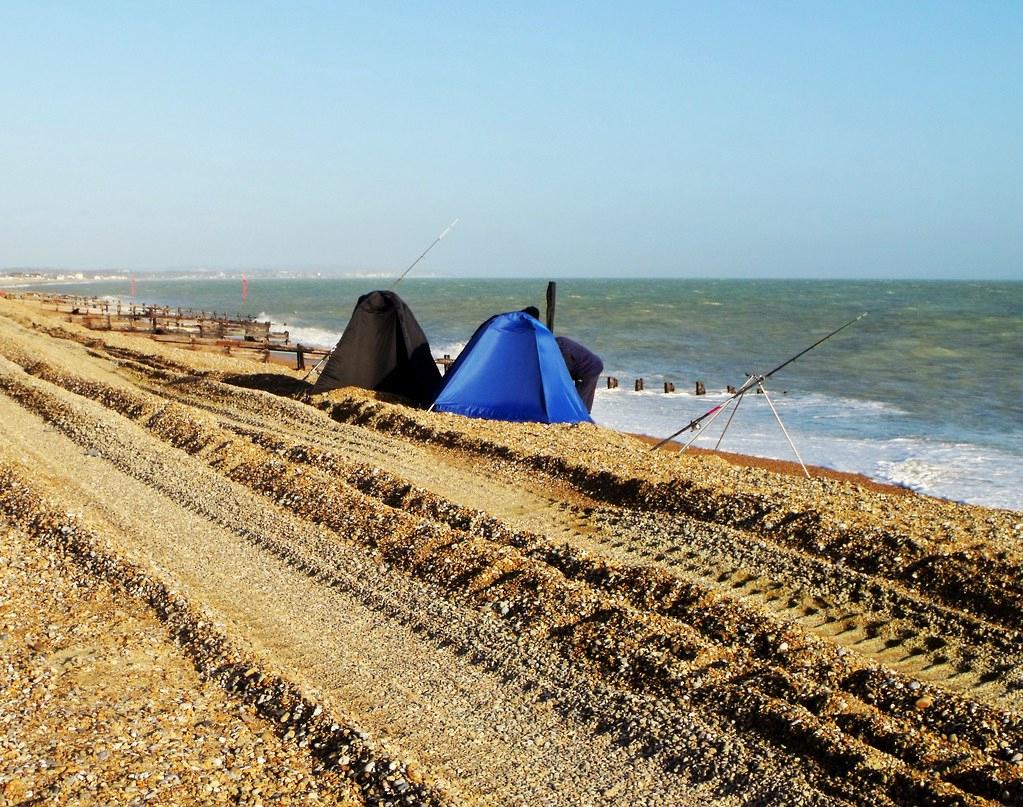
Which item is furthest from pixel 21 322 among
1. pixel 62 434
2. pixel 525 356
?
pixel 525 356

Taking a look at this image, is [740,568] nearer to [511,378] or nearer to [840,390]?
[511,378]

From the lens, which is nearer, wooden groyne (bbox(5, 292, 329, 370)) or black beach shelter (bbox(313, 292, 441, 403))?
black beach shelter (bbox(313, 292, 441, 403))

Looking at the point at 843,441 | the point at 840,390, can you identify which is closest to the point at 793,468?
the point at 843,441

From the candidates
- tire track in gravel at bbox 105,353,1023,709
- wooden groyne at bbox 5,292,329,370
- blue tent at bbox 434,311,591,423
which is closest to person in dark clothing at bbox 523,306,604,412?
blue tent at bbox 434,311,591,423

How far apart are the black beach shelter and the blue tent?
157cm

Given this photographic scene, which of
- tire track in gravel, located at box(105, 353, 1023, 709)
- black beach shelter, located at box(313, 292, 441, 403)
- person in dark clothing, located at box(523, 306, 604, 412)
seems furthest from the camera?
black beach shelter, located at box(313, 292, 441, 403)

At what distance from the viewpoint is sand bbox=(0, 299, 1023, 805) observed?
16.2ft

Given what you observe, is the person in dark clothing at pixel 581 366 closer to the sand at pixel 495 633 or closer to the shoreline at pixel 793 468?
the shoreline at pixel 793 468

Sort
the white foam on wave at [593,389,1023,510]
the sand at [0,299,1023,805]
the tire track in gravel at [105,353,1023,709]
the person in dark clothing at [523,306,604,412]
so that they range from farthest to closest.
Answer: the person in dark clothing at [523,306,604,412], the white foam on wave at [593,389,1023,510], the tire track in gravel at [105,353,1023,709], the sand at [0,299,1023,805]

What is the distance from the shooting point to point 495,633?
6.75m

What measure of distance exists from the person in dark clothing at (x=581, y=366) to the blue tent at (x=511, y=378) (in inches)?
41.8

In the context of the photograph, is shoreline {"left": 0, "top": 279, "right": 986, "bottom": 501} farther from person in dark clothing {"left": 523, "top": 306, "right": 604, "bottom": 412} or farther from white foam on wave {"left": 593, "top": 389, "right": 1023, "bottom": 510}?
person in dark clothing {"left": 523, "top": 306, "right": 604, "bottom": 412}

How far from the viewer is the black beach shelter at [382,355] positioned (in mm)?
16672

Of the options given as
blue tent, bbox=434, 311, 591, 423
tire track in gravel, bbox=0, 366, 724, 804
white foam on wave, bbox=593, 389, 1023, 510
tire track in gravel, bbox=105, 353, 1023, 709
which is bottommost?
white foam on wave, bbox=593, 389, 1023, 510
